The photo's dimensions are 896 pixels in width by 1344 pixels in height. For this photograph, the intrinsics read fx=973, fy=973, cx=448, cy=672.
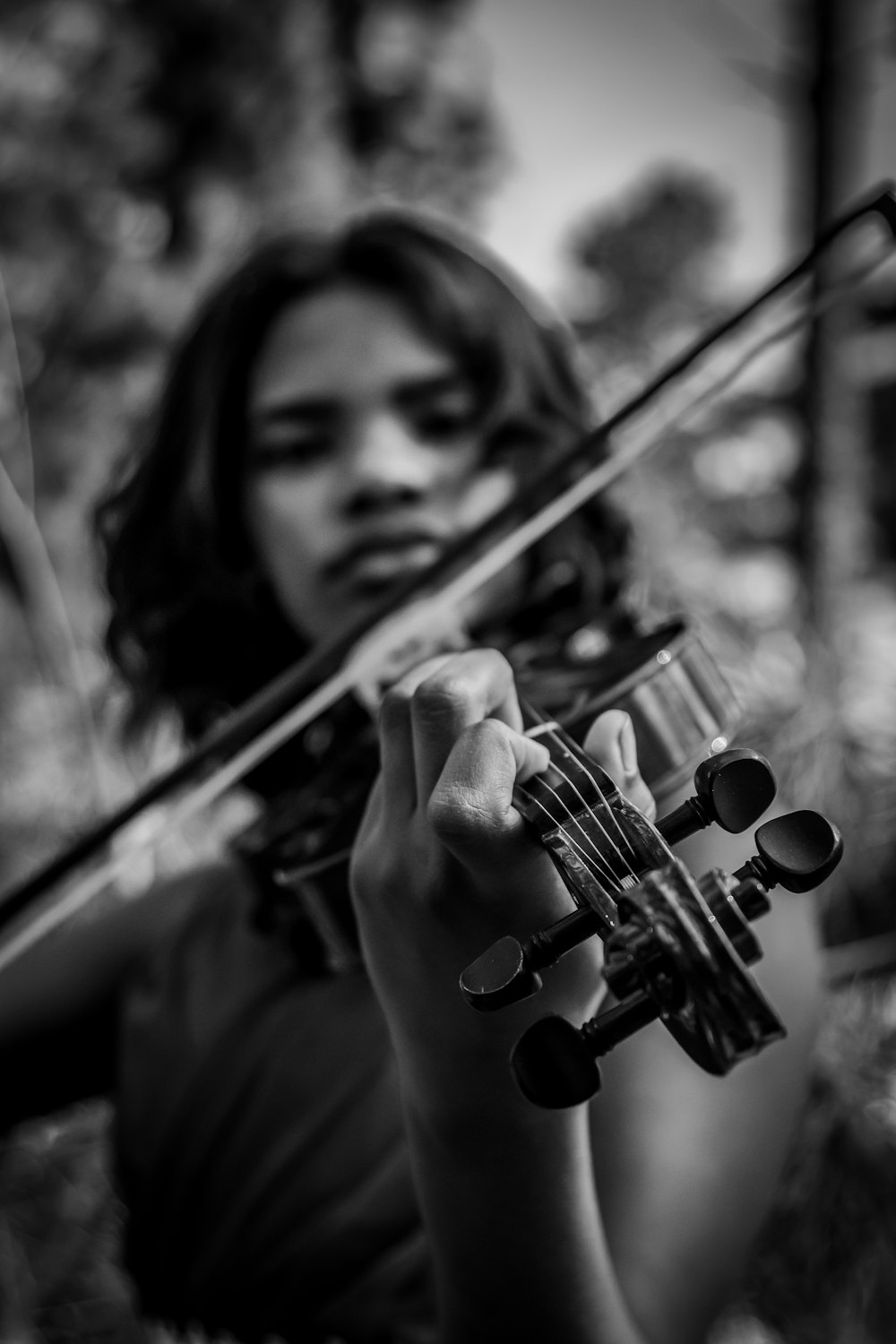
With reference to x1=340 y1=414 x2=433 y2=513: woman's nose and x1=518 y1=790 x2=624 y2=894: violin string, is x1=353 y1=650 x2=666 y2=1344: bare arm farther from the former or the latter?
x1=340 y1=414 x2=433 y2=513: woman's nose

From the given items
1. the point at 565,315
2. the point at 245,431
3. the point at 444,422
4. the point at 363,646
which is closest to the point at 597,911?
the point at 363,646

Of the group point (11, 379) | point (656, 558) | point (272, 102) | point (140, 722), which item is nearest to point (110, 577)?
point (140, 722)

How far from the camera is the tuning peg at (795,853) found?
0.87ft

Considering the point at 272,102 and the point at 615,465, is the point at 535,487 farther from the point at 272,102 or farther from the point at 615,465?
the point at 272,102

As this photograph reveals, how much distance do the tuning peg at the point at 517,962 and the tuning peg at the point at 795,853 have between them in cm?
5

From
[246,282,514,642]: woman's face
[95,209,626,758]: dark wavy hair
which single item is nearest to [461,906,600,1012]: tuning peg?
[246,282,514,642]: woman's face

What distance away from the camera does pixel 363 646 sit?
2.21 ft

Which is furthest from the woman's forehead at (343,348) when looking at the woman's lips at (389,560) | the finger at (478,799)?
the finger at (478,799)

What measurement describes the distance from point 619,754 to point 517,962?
11 centimetres

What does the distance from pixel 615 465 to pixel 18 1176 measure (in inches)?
57.9

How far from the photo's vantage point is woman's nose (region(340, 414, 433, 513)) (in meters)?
0.70

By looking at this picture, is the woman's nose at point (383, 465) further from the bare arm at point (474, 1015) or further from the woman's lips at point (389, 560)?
the bare arm at point (474, 1015)

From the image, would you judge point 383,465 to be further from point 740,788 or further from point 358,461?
point 740,788

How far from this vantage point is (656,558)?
1645mm
